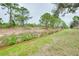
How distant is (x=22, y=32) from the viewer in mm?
1251

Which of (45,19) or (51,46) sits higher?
(45,19)

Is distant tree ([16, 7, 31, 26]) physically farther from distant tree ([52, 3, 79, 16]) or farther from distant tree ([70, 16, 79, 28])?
distant tree ([70, 16, 79, 28])

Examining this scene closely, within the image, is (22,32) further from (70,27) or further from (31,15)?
(70,27)

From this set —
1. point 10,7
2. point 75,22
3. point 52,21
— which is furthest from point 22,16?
point 75,22

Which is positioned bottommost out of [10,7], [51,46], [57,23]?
[51,46]

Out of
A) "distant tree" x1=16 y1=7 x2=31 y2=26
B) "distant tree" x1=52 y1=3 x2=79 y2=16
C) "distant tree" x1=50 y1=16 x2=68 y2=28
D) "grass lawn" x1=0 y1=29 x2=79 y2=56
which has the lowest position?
"grass lawn" x1=0 y1=29 x2=79 y2=56

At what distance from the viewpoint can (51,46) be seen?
123cm

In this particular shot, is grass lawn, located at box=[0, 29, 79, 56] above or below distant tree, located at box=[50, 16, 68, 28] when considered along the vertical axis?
below

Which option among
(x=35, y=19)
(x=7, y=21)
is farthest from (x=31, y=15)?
(x=7, y=21)

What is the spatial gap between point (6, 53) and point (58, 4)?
0.46m

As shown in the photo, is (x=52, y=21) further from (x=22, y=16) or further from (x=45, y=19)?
(x=22, y=16)

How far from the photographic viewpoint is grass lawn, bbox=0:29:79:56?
121 centimetres

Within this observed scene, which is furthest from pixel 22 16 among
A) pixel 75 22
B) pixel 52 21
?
pixel 75 22

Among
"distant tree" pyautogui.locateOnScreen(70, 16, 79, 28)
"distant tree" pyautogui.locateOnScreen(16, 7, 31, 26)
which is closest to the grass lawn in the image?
"distant tree" pyautogui.locateOnScreen(70, 16, 79, 28)
